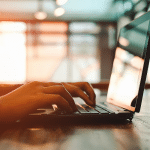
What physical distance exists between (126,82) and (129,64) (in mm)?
67

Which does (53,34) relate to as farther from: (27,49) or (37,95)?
(37,95)

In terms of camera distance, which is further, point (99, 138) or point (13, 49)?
point (13, 49)

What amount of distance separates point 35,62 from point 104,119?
6.51 m

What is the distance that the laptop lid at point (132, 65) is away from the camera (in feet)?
1.61

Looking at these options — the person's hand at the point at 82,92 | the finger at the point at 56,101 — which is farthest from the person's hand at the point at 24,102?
the person's hand at the point at 82,92

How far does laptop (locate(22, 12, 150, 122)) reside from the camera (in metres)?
0.44

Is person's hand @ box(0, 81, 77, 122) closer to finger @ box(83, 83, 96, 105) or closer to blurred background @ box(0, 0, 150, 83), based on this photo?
finger @ box(83, 83, 96, 105)

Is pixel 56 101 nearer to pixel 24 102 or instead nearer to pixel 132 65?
pixel 24 102

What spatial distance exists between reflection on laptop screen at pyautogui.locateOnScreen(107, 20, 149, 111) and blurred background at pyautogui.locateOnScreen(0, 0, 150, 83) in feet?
19.1

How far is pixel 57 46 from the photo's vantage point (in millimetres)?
6809

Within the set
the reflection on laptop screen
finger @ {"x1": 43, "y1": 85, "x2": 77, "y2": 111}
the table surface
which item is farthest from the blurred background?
the table surface

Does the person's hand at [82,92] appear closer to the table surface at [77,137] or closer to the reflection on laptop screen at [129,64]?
the reflection on laptop screen at [129,64]

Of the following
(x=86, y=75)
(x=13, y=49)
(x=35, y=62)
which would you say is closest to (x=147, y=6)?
(x=86, y=75)

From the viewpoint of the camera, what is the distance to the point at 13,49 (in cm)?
650
